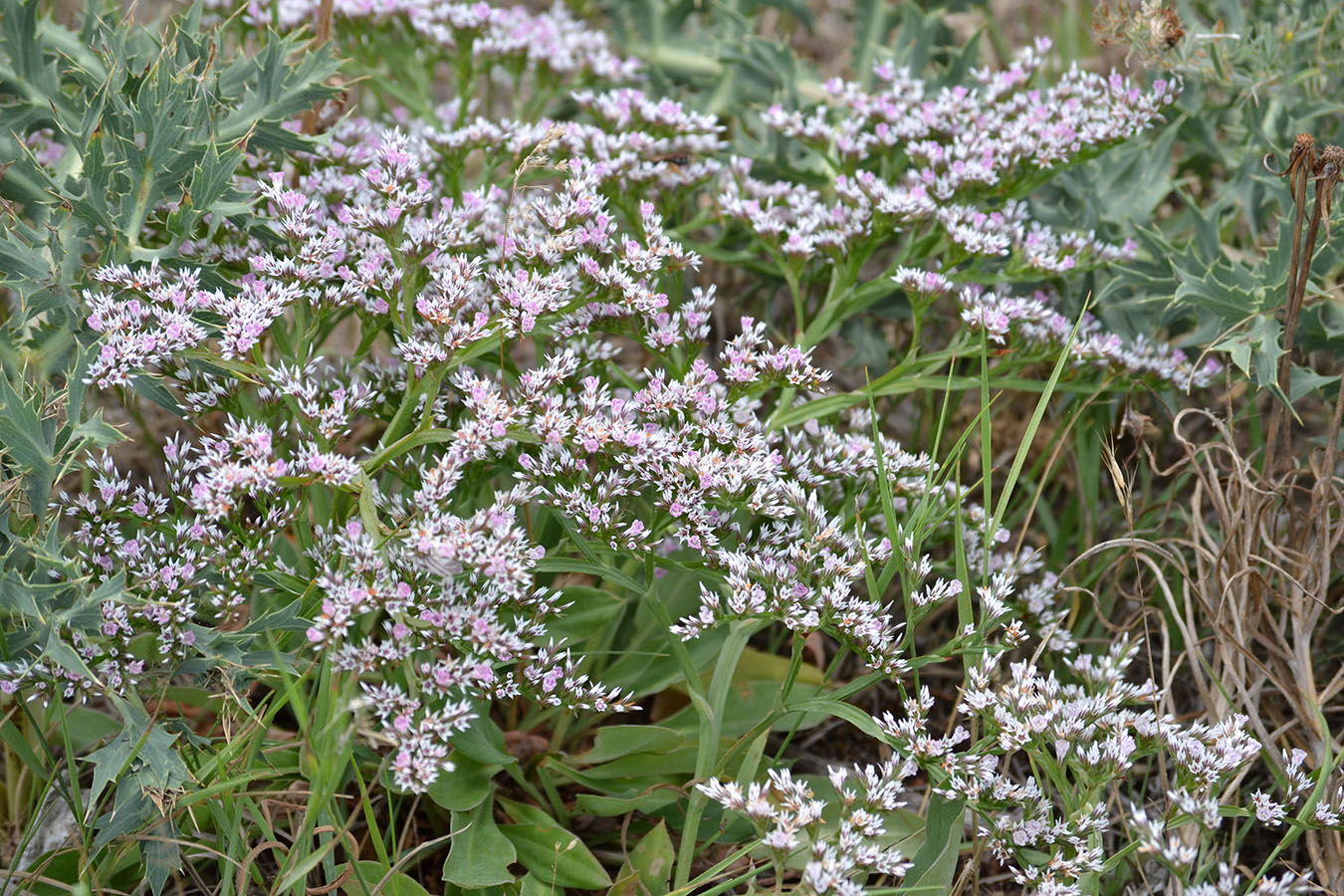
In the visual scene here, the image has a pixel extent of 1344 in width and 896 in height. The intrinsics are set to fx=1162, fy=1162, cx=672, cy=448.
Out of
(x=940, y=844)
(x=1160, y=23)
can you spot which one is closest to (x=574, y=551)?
(x=940, y=844)

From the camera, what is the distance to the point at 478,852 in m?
2.35

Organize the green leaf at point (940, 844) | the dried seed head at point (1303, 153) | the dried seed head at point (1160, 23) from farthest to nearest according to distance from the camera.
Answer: the dried seed head at point (1160, 23) → the dried seed head at point (1303, 153) → the green leaf at point (940, 844)

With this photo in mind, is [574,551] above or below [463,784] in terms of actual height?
above

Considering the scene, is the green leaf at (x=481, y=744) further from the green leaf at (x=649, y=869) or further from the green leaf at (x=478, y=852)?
the green leaf at (x=649, y=869)

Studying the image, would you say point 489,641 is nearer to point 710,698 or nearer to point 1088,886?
point 710,698

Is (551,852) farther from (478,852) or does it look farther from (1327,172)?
(1327,172)

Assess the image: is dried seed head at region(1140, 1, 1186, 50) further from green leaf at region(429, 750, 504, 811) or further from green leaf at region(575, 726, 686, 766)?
green leaf at region(429, 750, 504, 811)

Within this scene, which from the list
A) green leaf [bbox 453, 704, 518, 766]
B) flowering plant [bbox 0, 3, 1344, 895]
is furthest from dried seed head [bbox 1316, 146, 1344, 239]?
green leaf [bbox 453, 704, 518, 766]

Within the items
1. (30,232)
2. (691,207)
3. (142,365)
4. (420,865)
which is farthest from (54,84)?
(420,865)

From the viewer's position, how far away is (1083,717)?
2.22 meters

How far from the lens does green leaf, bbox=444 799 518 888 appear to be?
2.27 meters

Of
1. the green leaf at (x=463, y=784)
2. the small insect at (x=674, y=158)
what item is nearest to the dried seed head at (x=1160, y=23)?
the small insect at (x=674, y=158)

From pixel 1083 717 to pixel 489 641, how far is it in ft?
3.73

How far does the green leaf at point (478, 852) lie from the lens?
2.27 m
